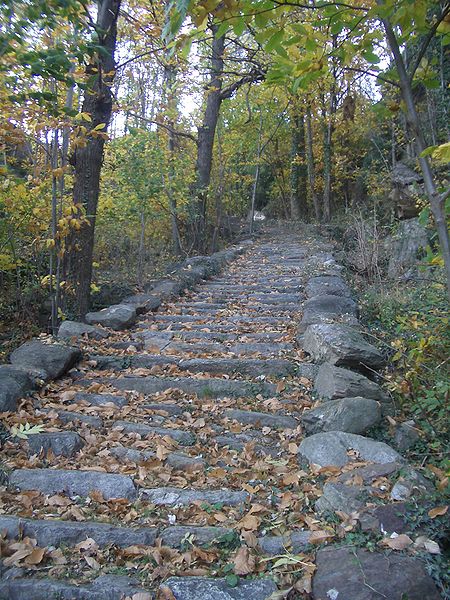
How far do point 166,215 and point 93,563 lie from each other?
33.4 feet

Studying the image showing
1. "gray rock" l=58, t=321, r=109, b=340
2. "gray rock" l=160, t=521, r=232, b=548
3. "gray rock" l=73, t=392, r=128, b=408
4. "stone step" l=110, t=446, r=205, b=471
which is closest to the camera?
"gray rock" l=160, t=521, r=232, b=548

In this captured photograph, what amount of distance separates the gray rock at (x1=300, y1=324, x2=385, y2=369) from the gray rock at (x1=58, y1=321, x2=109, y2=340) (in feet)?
8.55

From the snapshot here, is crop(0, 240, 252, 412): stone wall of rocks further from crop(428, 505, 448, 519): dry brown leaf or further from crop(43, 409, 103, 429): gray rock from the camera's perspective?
crop(428, 505, 448, 519): dry brown leaf

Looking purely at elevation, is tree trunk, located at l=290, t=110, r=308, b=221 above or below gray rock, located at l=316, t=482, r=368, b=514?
above

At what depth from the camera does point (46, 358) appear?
5023 mm

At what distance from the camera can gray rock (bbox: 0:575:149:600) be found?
7.45 feet

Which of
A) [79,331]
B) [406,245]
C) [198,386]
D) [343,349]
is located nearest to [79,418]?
[198,386]

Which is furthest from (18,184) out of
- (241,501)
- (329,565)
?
(329,565)

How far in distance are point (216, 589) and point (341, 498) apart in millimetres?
856

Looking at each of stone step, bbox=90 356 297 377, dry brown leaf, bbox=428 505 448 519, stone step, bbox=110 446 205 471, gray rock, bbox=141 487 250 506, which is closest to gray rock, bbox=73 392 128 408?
stone step, bbox=90 356 297 377

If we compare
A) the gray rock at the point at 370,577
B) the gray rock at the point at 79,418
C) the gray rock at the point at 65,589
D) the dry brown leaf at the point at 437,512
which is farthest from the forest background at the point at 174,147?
the gray rock at the point at 79,418

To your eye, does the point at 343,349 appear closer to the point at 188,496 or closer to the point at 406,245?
the point at 188,496

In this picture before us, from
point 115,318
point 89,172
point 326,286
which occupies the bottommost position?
point 115,318

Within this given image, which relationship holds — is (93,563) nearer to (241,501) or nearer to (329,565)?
(241,501)
